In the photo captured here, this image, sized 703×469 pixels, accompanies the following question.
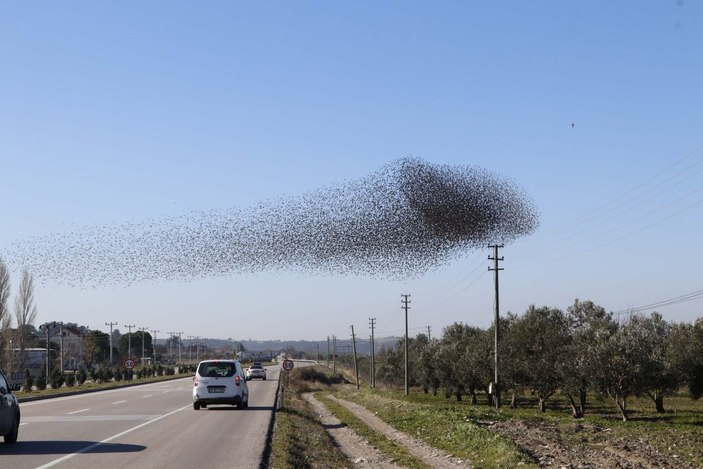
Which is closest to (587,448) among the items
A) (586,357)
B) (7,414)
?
(7,414)

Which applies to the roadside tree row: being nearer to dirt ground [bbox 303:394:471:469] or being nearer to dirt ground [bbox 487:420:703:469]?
dirt ground [bbox 487:420:703:469]

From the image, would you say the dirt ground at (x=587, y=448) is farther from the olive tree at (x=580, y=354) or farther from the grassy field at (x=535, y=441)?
the olive tree at (x=580, y=354)

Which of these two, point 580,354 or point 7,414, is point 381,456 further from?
point 580,354

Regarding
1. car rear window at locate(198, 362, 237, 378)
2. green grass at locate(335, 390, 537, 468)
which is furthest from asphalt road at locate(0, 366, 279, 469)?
green grass at locate(335, 390, 537, 468)

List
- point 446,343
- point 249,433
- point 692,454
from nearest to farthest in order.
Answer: point 249,433 < point 692,454 < point 446,343

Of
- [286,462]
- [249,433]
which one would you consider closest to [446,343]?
[249,433]

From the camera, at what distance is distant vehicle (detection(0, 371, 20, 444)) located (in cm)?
1864

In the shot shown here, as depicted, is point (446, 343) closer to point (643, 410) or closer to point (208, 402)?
point (643, 410)

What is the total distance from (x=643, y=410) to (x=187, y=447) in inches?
2059

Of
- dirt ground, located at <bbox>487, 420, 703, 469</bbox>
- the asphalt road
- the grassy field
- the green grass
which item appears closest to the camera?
the asphalt road

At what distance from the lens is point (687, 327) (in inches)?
2584

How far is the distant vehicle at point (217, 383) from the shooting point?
34.7 metres

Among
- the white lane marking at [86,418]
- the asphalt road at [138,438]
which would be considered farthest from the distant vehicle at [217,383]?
the white lane marking at [86,418]

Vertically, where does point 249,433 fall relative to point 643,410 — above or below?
above
